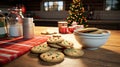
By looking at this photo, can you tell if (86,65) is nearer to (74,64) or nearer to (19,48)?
(74,64)

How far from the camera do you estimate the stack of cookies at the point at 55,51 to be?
2.17 feet

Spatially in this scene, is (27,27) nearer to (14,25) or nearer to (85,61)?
(14,25)

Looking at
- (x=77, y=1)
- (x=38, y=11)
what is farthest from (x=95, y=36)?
(x=38, y=11)

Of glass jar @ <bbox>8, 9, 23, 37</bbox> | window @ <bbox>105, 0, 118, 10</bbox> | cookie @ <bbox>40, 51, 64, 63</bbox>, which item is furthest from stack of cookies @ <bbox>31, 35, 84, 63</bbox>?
window @ <bbox>105, 0, 118, 10</bbox>

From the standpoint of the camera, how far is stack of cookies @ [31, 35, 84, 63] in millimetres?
662

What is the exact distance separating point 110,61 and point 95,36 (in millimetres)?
160

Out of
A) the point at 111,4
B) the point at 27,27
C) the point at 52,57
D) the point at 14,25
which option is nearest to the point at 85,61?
the point at 52,57

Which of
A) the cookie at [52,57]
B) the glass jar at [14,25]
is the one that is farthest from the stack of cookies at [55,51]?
Result: the glass jar at [14,25]

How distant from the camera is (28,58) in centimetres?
71

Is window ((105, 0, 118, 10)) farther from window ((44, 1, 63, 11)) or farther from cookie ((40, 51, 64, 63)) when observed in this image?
cookie ((40, 51, 64, 63))

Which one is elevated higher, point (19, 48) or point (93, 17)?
point (93, 17)

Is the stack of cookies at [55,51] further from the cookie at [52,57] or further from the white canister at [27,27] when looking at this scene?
the white canister at [27,27]

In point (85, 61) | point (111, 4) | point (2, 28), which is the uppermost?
point (111, 4)

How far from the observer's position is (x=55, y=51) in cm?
75
